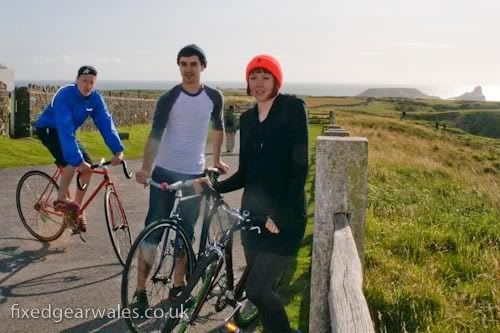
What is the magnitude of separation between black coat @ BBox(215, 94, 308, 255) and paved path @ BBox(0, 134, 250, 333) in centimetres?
130

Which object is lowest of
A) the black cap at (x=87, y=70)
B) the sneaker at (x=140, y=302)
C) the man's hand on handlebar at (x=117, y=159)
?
the sneaker at (x=140, y=302)

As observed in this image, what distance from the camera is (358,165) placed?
3438mm

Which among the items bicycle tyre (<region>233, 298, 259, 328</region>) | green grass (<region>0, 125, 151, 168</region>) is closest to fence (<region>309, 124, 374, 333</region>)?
bicycle tyre (<region>233, 298, 259, 328</region>)

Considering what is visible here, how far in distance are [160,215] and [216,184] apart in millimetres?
734

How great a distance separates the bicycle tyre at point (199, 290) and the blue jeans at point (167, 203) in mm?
997

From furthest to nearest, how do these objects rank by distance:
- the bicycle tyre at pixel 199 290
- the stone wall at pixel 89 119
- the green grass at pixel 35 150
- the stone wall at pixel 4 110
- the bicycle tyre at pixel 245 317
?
the stone wall at pixel 89 119
the stone wall at pixel 4 110
the green grass at pixel 35 150
the bicycle tyre at pixel 245 317
the bicycle tyre at pixel 199 290

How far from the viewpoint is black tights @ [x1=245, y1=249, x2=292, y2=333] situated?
3.53 meters

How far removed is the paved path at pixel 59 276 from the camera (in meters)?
4.46

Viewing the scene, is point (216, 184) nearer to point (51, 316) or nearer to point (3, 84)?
point (51, 316)

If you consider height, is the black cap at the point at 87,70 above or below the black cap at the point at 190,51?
below

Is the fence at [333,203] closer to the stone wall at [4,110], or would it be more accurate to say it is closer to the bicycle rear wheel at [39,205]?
the bicycle rear wheel at [39,205]

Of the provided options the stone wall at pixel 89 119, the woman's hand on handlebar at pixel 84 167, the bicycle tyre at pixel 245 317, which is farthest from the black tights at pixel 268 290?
the stone wall at pixel 89 119

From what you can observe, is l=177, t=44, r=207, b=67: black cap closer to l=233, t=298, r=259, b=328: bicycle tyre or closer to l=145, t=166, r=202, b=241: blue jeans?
l=145, t=166, r=202, b=241: blue jeans

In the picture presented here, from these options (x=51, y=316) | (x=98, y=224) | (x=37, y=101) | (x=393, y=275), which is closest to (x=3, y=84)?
(x=37, y=101)
